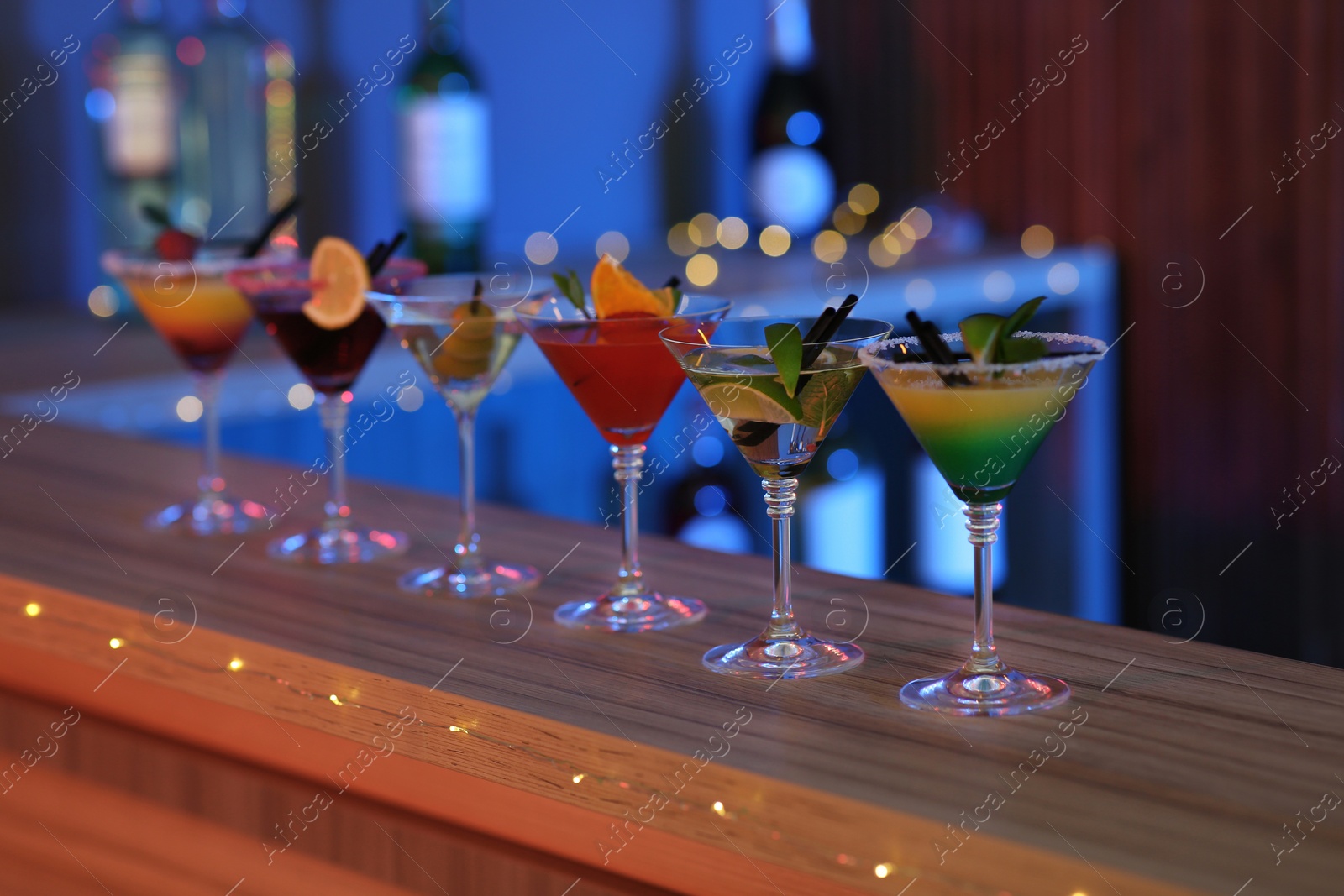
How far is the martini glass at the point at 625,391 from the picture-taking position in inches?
35.7

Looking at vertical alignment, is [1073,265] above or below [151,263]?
below

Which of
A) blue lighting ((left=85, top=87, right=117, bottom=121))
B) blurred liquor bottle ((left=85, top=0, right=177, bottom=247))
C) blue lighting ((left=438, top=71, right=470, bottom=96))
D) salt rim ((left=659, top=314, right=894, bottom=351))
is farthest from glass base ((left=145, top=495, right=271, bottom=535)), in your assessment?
blue lighting ((left=438, top=71, right=470, bottom=96))

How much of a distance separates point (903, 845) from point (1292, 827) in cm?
16

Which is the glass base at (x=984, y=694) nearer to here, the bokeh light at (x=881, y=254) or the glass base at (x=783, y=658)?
the glass base at (x=783, y=658)

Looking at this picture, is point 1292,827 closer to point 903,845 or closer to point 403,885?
point 903,845

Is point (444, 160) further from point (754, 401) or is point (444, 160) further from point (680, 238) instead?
point (754, 401)

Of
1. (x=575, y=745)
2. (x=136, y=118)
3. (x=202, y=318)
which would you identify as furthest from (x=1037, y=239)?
(x=575, y=745)


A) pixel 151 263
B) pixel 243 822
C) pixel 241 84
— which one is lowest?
pixel 243 822

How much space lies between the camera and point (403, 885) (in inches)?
31.8

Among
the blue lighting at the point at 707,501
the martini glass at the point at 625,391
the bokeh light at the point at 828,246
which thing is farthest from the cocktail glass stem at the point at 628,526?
the bokeh light at the point at 828,246

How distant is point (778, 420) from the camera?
815mm

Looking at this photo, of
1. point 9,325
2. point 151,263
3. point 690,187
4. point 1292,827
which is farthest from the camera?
point 690,187

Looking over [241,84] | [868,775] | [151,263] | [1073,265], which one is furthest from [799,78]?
[868,775]

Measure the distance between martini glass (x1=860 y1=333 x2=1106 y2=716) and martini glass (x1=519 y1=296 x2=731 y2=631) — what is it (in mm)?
190
